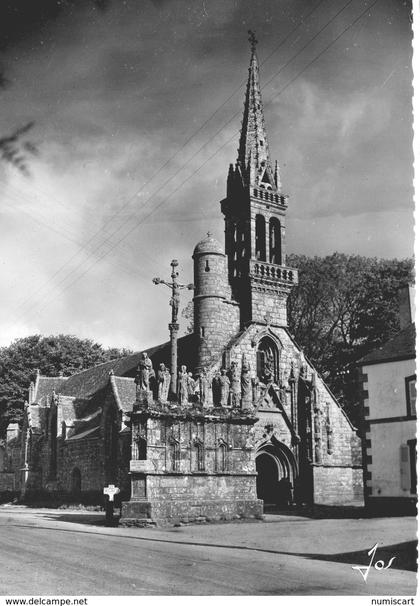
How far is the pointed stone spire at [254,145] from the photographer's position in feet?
142

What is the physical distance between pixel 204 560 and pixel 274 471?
1032 inches

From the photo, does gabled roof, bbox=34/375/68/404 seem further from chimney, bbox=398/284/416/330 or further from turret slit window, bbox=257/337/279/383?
chimney, bbox=398/284/416/330

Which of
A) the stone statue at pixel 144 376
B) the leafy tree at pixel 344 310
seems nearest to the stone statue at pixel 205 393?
the stone statue at pixel 144 376

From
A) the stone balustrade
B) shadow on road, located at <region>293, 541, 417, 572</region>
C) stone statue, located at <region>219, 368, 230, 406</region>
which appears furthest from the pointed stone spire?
shadow on road, located at <region>293, 541, 417, 572</region>

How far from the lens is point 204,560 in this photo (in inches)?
522

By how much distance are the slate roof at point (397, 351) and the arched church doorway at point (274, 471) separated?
14.9m

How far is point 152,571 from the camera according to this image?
451 inches

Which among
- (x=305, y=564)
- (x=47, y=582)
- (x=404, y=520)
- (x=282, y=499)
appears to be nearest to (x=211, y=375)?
(x=282, y=499)

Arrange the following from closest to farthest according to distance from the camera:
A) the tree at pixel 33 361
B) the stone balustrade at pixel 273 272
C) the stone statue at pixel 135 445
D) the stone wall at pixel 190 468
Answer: the stone wall at pixel 190 468
the stone statue at pixel 135 445
the stone balustrade at pixel 273 272
the tree at pixel 33 361

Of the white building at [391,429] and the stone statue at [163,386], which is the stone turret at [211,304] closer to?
the stone statue at [163,386]

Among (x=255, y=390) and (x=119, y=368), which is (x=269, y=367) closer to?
(x=255, y=390)

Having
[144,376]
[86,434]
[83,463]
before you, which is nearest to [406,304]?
[144,376]

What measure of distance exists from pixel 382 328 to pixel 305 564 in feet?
107
